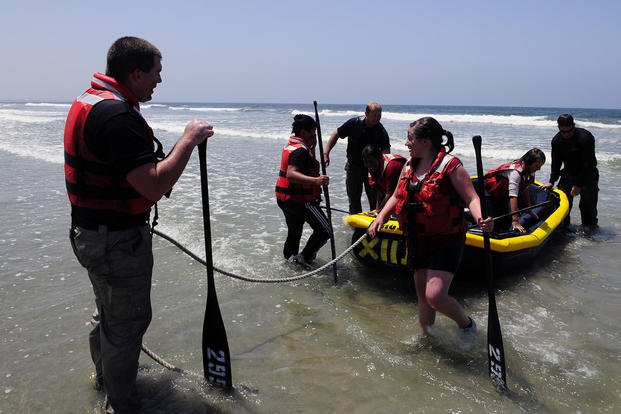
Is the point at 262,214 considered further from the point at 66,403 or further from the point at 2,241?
the point at 66,403

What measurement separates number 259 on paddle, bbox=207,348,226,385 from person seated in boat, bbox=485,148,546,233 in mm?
3676

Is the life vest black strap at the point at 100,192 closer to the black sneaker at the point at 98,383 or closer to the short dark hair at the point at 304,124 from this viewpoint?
the black sneaker at the point at 98,383

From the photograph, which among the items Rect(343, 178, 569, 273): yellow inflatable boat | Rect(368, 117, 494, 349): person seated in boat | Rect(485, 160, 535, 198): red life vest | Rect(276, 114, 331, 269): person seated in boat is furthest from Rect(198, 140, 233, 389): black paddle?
Rect(485, 160, 535, 198): red life vest

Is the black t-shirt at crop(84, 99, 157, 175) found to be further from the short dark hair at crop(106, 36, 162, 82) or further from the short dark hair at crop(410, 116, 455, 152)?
the short dark hair at crop(410, 116, 455, 152)

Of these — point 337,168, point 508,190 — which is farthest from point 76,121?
point 337,168

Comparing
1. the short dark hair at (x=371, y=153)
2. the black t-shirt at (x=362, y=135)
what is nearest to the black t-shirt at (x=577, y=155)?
the black t-shirt at (x=362, y=135)

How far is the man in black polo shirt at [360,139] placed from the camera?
237 inches

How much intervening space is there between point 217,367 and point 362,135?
3.97 metres

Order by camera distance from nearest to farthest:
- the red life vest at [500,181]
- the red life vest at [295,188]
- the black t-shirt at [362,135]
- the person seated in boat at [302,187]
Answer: the person seated in boat at [302,187] < the red life vest at [295,188] < the red life vest at [500,181] < the black t-shirt at [362,135]

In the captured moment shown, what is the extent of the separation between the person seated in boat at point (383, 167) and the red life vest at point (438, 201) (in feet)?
4.64

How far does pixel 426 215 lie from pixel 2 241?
17.8 feet

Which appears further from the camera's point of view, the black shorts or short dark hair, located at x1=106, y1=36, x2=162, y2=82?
the black shorts

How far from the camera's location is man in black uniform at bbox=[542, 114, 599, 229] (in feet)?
21.0

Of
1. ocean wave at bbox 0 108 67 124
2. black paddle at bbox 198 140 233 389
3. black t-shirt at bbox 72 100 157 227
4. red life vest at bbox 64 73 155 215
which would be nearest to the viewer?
black t-shirt at bbox 72 100 157 227
